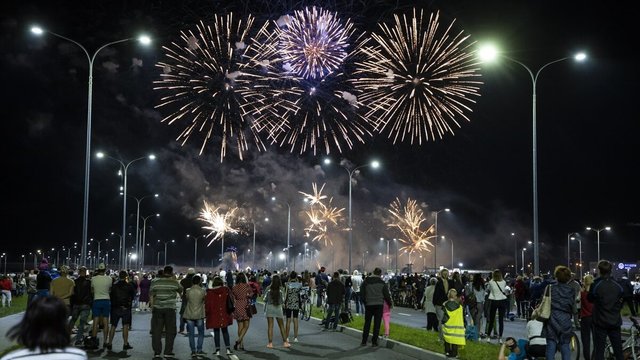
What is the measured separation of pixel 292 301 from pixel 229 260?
287ft

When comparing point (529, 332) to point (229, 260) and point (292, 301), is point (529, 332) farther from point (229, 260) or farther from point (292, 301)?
point (229, 260)

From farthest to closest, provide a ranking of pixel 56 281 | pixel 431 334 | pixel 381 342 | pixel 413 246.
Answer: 1. pixel 413 246
2. pixel 431 334
3. pixel 381 342
4. pixel 56 281

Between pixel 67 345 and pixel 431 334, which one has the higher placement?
pixel 67 345

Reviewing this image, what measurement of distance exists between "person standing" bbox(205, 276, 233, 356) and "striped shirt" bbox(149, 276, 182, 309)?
0.94 meters

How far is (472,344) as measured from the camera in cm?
1745

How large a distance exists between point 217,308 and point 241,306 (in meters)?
1.05

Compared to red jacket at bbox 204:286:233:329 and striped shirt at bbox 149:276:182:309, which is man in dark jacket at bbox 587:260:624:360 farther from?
striped shirt at bbox 149:276:182:309

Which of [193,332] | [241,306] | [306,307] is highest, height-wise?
[241,306]

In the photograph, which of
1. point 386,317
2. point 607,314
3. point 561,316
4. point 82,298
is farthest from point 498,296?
point 82,298

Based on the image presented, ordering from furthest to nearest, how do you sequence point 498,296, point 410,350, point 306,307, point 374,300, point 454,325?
point 306,307 → point 498,296 → point 374,300 → point 410,350 → point 454,325

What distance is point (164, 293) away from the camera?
15625 mm

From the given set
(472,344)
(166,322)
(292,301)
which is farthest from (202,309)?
(472,344)

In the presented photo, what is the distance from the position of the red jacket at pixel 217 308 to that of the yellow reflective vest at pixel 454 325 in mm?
4748

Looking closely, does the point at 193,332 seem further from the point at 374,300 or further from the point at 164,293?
the point at 374,300
